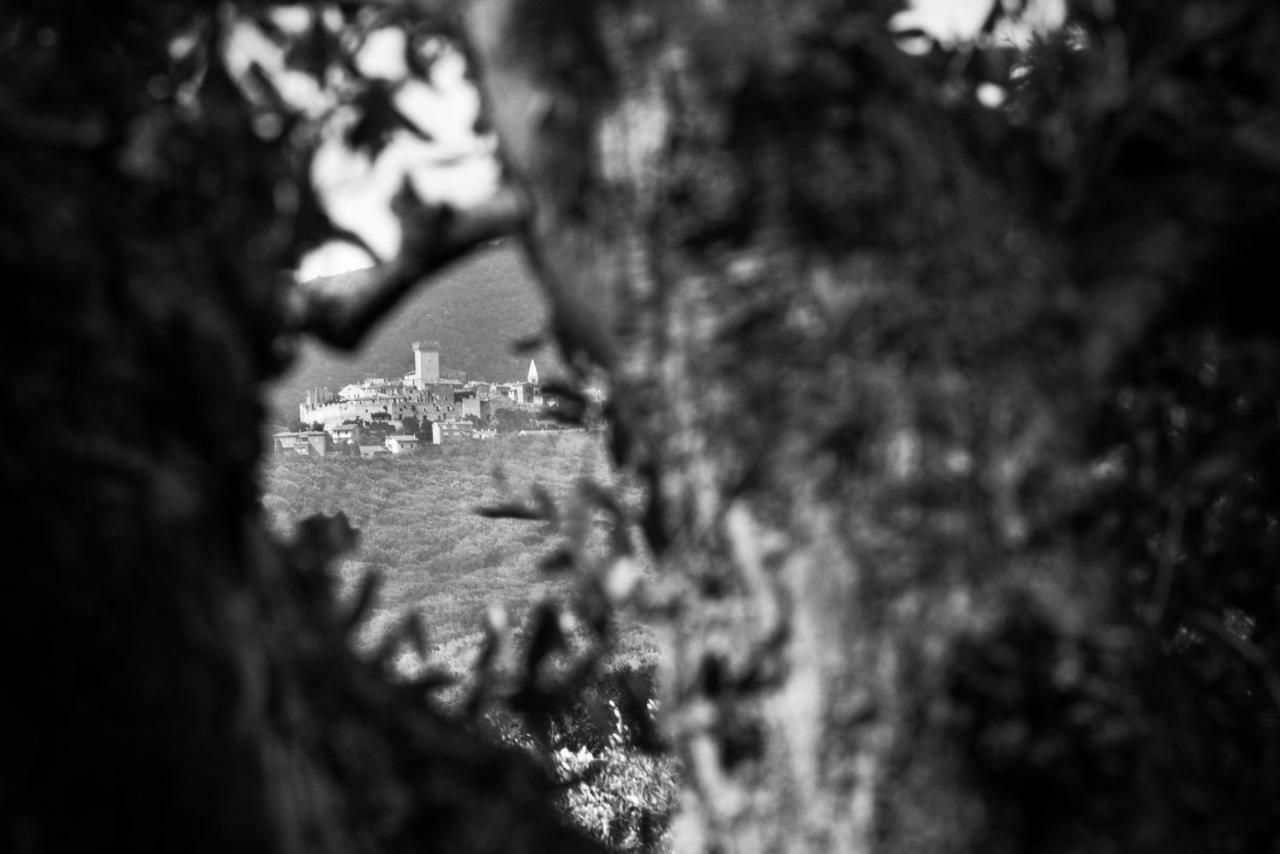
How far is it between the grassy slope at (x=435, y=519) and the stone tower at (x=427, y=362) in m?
26.9

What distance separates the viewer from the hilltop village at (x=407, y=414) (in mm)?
70562

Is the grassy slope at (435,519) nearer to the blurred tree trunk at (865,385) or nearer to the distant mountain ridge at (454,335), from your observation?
the distant mountain ridge at (454,335)

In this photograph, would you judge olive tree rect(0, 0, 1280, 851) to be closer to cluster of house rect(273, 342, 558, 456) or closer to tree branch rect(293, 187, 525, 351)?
tree branch rect(293, 187, 525, 351)

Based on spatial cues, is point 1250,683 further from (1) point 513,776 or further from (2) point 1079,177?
(1) point 513,776

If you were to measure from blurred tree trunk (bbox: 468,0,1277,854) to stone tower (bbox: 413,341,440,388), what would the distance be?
9689 centimetres

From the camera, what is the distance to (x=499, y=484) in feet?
7.46

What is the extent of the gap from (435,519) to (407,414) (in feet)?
Result: 86.0

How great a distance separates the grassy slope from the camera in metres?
49.5

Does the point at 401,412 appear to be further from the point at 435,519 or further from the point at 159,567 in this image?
the point at 159,567

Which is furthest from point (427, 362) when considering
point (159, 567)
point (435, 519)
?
point (159, 567)

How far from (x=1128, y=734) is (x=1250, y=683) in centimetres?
215

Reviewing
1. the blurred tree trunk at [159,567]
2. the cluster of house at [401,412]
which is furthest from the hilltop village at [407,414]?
the blurred tree trunk at [159,567]

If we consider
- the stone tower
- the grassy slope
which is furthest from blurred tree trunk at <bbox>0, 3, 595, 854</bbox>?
the stone tower

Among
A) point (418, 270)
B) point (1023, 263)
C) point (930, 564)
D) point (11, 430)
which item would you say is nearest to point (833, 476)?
point (930, 564)
